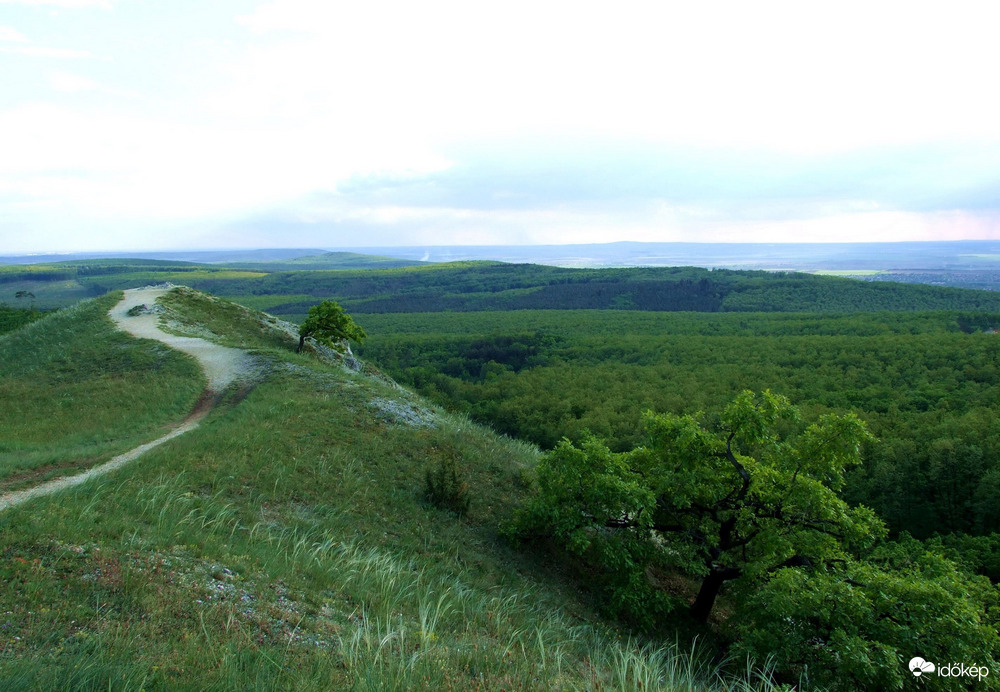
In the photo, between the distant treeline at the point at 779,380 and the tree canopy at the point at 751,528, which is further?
the distant treeline at the point at 779,380

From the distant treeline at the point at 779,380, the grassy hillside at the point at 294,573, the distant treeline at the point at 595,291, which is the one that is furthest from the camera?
the distant treeline at the point at 595,291

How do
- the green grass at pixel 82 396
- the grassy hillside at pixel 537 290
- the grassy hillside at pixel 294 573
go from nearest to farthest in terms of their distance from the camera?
1. the grassy hillside at pixel 294 573
2. the green grass at pixel 82 396
3. the grassy hillside at pixel 537 290

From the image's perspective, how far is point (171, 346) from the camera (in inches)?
1105

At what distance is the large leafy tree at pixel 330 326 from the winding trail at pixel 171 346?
507 centimetres

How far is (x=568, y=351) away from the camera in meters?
73.8

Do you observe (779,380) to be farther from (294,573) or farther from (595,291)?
(595,291)

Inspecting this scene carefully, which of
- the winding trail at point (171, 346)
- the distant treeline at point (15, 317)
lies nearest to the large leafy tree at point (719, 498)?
the winding trail at point (171, 346)

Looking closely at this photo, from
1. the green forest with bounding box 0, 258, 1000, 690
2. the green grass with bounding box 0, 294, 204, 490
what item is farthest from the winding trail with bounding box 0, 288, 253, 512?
the green forest with bounding box 0, 258, 1000, 690

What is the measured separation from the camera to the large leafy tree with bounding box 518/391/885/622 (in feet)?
41.9

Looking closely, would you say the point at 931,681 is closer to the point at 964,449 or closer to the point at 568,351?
the point at 964,449

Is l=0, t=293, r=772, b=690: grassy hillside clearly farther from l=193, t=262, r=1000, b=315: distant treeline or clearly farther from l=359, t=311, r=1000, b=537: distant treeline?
l=193, t=262, r=1000, b=315: distant treeline

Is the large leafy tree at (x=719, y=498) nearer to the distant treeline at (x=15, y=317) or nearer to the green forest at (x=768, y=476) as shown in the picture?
the green forest at (x=768, y=476)

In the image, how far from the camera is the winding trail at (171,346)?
12195 millimetres

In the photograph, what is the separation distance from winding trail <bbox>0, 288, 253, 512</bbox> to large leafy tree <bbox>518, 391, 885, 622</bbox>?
441 inches
